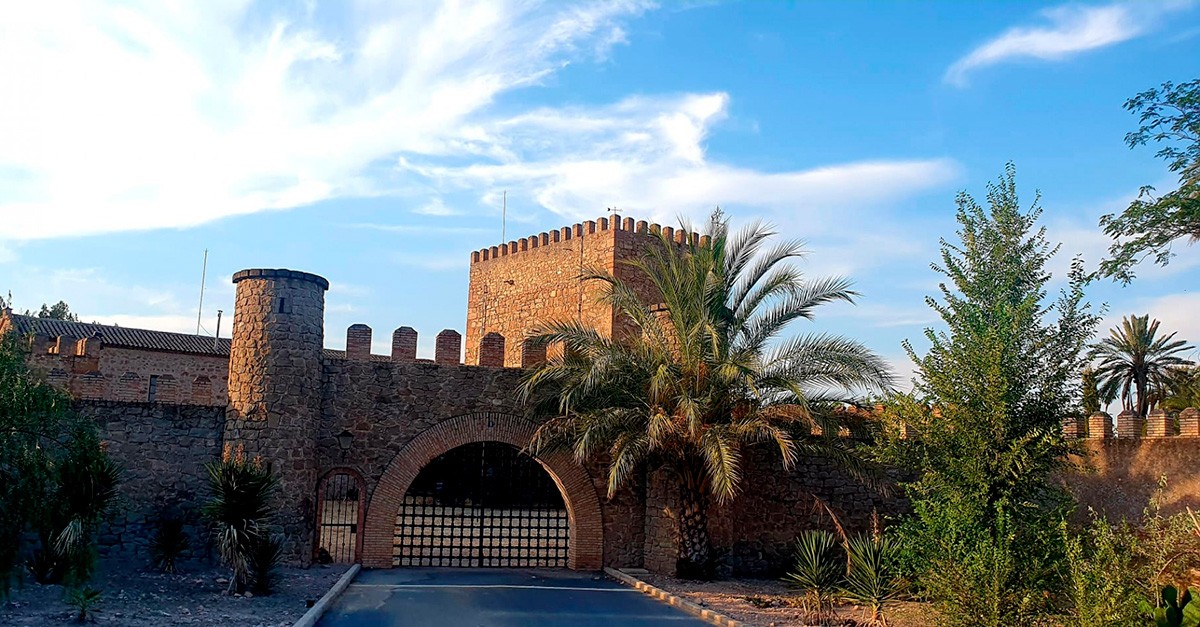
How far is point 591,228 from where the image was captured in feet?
77.8

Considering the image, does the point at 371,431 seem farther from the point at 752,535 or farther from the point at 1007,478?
the point at 1007,478

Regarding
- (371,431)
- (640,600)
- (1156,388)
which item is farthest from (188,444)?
(1156,388)

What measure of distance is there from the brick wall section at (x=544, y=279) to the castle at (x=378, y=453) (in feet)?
21.0

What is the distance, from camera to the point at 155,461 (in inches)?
532

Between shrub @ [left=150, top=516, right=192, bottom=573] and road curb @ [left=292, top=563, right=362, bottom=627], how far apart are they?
2208 millimetres

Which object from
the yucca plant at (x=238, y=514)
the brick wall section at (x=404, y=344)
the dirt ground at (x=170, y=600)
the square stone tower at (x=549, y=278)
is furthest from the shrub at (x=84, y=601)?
the square stone tower at (x=549, y=278)

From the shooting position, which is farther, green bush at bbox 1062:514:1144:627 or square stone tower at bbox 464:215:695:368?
square stone tower at bbox 464:215:695:368

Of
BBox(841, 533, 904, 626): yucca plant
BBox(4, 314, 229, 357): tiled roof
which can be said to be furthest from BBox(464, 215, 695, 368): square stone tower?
BBox(841, 533, 904, 626): yucca plant

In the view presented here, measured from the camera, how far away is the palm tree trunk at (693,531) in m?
14.3

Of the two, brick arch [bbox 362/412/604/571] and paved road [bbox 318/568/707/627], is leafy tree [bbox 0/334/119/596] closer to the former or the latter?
paved road [bbox 318/568/707/627]

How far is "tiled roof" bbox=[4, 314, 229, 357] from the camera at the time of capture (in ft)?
80.4

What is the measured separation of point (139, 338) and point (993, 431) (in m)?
23.5

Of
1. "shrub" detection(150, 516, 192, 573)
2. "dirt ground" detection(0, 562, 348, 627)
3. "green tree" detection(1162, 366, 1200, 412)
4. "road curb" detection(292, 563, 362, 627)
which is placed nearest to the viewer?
"dirt ground" detection(0, 562, 348, 627)

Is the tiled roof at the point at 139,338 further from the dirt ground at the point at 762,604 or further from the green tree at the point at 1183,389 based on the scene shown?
the green tree at the point at 1183,389
